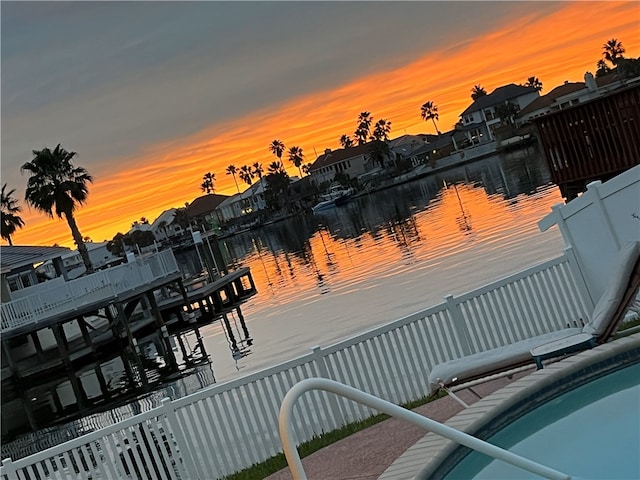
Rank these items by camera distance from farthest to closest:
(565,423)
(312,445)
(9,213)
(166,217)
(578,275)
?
(166,217)
(9,213)
(578,275)
(312,445)
(565,423)

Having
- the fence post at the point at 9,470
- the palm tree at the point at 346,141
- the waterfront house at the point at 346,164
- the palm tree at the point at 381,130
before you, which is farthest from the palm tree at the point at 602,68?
the fence post at the point at 9,470

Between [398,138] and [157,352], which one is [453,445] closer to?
[157,352]

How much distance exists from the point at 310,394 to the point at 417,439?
208 centimetres

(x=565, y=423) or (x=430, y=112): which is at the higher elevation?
(x=430, y=112)

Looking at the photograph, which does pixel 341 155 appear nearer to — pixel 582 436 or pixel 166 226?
pixel 166 226

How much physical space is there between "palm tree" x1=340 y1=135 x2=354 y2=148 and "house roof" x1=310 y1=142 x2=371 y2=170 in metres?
10.5

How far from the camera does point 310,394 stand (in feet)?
28.8

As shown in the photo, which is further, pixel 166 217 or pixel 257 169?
pixel 257 169

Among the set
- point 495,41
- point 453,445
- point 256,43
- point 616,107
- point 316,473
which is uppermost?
point 256,43

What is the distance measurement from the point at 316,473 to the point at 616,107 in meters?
10.7

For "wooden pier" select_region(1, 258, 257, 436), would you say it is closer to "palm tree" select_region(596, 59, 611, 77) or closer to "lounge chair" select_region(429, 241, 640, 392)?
"lounge chair" select_region(429, 241, 640, 392)

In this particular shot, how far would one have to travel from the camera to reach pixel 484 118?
115 metres

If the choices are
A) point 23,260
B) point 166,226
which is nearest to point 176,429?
point 23,260

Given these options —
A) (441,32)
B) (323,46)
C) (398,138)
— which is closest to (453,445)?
(441,32)
